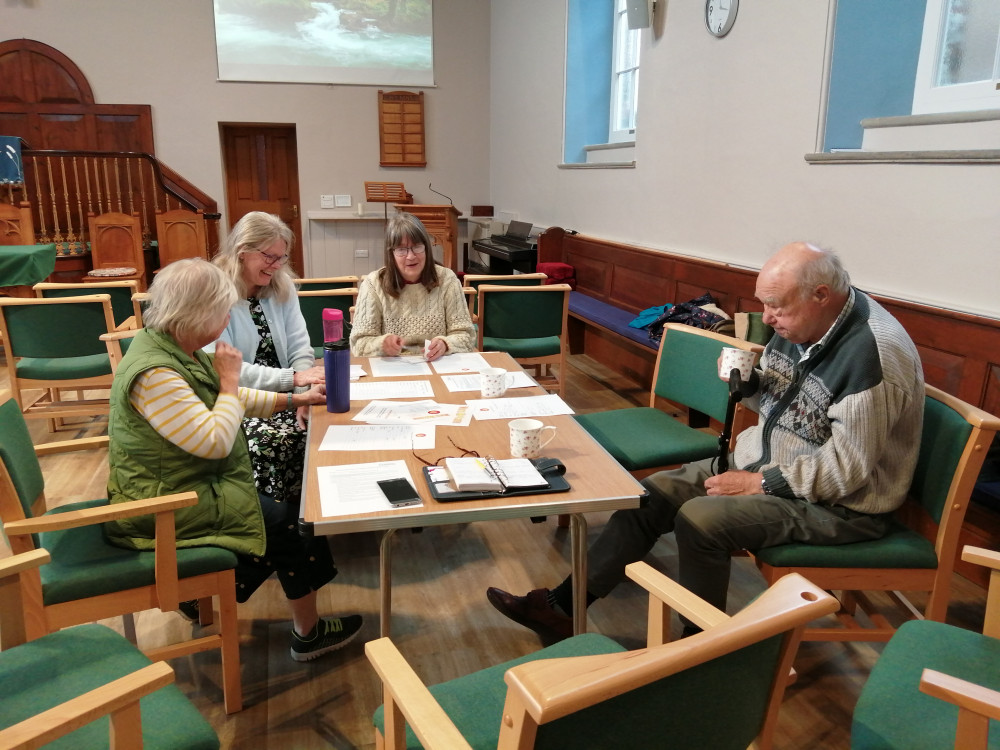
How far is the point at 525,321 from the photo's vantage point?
13.1ft

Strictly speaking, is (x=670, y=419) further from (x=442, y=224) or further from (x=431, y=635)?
(x=442, y=224)

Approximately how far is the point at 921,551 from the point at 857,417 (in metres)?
0.37

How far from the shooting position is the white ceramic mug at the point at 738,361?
223 cm

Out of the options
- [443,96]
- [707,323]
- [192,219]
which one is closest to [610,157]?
[707,323]

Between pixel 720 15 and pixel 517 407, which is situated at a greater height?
pixel 720 15

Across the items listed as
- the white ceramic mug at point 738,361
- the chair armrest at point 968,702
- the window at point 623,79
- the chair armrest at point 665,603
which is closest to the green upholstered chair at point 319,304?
the white ceramic mug at point 738,361

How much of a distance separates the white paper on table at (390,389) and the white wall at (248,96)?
699 cm

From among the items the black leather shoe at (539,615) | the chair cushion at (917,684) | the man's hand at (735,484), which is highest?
the man's hand at (735,484)

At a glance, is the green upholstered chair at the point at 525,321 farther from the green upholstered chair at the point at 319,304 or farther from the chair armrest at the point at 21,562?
the chair armrest at the point at 21,562

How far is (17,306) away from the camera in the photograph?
3387mm

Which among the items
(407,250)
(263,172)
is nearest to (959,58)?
(407,250)

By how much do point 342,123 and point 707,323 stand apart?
622 cm

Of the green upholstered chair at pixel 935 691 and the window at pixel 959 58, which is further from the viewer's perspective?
the window at pixel 959 58

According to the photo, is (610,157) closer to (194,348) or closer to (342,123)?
(342,123)
